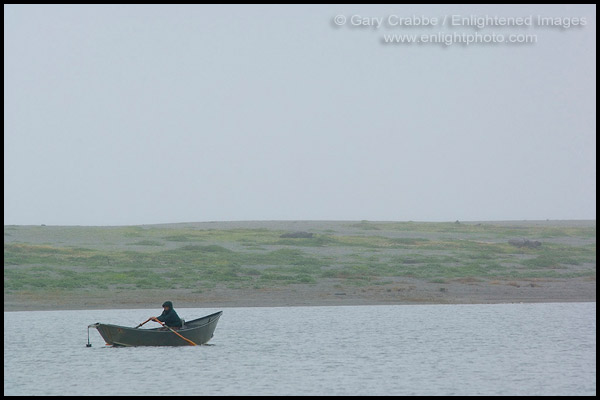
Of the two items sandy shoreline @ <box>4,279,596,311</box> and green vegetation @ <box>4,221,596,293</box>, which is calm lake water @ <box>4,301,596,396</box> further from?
green vegetation @ <box>4,221,596,293</box>

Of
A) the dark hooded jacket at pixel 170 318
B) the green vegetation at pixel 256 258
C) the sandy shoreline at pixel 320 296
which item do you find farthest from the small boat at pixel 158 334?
the green vegetation at pixel 256 258

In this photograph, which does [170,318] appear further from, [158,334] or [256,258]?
[256,258]

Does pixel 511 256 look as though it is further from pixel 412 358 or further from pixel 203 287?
pixel 412 358

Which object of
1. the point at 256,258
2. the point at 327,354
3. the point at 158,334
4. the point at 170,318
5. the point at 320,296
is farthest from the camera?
the point at 256,258

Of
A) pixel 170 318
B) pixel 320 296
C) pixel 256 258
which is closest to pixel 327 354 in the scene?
pixel 170 318

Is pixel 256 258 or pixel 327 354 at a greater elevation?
pixel 256 258

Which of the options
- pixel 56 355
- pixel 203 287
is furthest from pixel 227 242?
pixel 56 355

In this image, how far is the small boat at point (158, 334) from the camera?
3056cm

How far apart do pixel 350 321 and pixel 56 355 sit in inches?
553

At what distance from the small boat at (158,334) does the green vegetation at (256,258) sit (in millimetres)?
13487

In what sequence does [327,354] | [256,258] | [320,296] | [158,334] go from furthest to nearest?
[256,258] < [320,296] < [158,334] < [327,354]

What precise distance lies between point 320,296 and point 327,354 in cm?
1426

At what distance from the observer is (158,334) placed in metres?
31.3

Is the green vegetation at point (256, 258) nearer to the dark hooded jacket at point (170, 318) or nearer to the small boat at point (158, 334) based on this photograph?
the small boat at point (158, 334)
